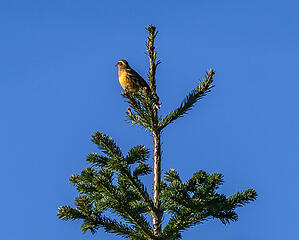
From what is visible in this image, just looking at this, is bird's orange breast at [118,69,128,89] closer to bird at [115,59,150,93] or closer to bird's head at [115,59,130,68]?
bird at [115,59,150,93]

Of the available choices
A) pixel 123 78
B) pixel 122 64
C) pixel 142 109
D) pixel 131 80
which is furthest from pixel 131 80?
pixel 142 109

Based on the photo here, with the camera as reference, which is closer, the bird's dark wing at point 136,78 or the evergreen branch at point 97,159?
the evergreen branch at point 97,159

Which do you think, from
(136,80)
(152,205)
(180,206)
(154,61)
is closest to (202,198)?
(180,206)

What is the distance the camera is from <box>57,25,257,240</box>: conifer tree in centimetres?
371

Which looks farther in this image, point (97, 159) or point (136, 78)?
point (136, 78)

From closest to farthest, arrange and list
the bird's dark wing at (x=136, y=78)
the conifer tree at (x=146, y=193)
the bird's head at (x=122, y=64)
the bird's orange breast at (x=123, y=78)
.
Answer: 1. the conifer tree at (x=146, y=193)
2. the bird's dark wing at (x=136, y=78)
3. the bird's orange breast at (x=123, y=78)
4. the bird's head at (x=122, y=64)

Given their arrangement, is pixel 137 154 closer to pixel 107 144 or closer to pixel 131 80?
pixel 107 144

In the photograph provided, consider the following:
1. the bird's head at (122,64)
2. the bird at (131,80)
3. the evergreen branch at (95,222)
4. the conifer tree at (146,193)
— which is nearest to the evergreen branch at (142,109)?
the conifer tree at (146,193)

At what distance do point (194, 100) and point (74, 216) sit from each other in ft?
5.23

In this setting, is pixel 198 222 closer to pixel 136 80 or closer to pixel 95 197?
pixel 95 197

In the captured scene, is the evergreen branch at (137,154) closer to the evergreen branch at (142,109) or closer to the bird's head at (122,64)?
the evergreen branch at (142,109)

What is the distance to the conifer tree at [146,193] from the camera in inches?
146

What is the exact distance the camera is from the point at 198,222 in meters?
3.98

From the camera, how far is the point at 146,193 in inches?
147
